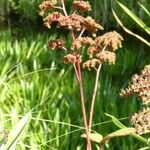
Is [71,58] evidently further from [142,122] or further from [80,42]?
[142,122]

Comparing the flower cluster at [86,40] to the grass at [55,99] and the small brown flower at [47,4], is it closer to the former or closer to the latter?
the small brown flower at [47,4]

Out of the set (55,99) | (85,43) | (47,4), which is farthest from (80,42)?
(55,99)

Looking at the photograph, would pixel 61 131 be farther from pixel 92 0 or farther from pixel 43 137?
pixel 92 0

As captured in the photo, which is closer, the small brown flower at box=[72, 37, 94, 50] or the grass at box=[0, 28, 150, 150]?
the small brown flower at box=[72, 37, 94, 50]

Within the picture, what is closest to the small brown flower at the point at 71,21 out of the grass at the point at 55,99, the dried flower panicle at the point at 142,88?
the dried flower panicle at the point at 142,88

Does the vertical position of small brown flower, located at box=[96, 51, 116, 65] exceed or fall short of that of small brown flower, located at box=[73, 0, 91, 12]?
it falls short

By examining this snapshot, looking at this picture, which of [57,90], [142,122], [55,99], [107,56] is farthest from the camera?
[57,90]

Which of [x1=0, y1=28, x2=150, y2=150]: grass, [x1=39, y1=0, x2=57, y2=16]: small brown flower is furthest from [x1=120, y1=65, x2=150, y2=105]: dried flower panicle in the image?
[x1=0, y1=28, x2=150, y2=150]: grass

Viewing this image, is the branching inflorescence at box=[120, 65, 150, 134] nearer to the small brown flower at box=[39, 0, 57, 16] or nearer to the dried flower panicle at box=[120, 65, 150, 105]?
the dried flower panicle at box=[120, 65, 150, 105]
